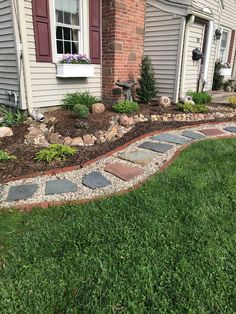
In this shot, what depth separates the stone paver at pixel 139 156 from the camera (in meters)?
3.67

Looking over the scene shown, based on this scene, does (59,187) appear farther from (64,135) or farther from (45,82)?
(45,82)

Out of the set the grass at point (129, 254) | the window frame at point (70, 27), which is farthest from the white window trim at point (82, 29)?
the grass at point (129, 254)

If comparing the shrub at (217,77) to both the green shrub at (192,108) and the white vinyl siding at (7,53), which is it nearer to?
the green shrub at (192,108)

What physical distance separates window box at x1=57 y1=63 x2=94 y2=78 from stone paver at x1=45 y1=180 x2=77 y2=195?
127 inches

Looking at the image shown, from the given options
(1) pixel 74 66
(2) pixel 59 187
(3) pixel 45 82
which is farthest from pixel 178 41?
(2) pixel 59 187

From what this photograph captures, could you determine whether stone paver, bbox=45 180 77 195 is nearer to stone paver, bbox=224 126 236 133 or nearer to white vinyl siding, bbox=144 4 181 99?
stone paver, bbox=224 126 236 133

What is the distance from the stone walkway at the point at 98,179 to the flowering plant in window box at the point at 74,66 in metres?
2.47

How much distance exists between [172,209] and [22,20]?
443cm

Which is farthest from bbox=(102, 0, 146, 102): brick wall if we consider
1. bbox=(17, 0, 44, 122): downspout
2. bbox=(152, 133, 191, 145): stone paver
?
bbox=(152, 133, 191, 145): stone paver

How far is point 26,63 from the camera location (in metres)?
5.12

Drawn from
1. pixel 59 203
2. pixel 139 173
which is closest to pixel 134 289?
pixel 59 203

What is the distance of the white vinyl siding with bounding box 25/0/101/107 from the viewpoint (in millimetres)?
5146

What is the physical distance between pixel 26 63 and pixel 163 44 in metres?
3.74

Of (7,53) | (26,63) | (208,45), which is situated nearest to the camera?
(26,63)
